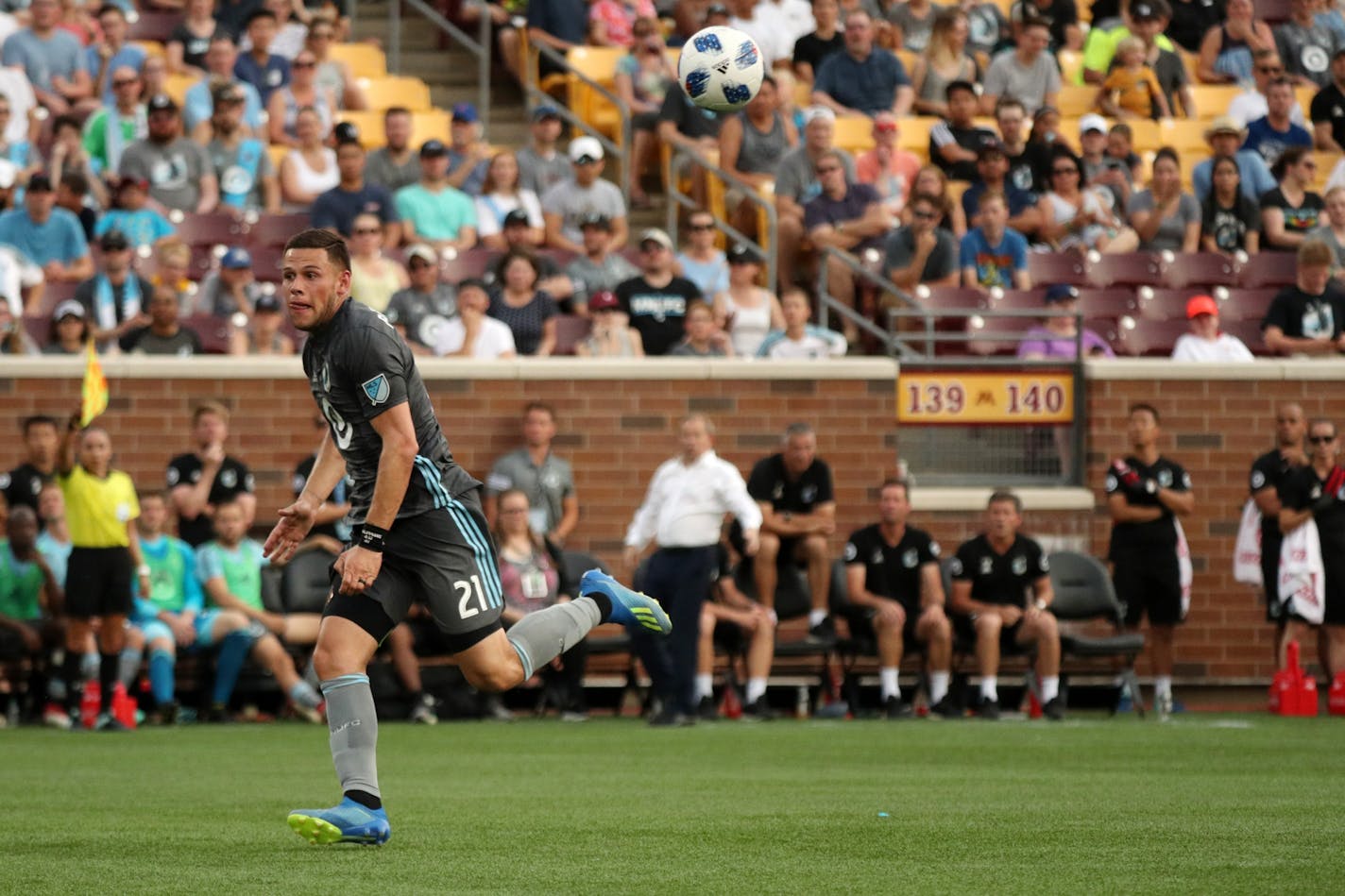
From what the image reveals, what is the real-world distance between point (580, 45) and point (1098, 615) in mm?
7914

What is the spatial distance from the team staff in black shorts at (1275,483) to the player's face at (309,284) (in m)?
10.8

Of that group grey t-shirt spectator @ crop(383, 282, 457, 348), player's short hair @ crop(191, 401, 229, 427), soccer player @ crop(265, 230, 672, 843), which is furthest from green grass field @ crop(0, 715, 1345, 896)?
grey t-shirt spectator @ crop(383, 282, 457, 348)

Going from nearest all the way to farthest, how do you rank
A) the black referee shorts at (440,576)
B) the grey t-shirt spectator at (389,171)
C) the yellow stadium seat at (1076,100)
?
the black referee shorts at (440,576) < the grey t-shirt spectator at (389,171) < the yellow stadium seat at (1076,100)

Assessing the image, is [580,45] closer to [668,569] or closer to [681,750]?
[668,569]

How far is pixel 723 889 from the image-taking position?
6090 mm

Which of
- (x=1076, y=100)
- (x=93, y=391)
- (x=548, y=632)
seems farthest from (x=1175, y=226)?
(x=548, y=632)

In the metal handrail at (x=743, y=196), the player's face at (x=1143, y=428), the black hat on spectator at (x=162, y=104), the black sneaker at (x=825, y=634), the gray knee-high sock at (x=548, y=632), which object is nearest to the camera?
the gray knee-high sock at (x=548, y=632)

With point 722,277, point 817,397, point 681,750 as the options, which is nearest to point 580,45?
point 722,277

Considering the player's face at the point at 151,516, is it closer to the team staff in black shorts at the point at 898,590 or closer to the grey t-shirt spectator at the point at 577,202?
the grey t-shirt spectator at the point at 577,202

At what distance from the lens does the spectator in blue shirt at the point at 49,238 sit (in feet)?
54.5

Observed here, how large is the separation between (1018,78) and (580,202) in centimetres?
536

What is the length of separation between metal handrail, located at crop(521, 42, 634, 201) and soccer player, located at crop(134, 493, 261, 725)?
581cm

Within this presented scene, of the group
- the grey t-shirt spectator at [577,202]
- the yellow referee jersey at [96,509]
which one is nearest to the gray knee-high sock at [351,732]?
the yellow referee jersey at [96,509]

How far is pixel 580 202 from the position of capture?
59.8 ft
